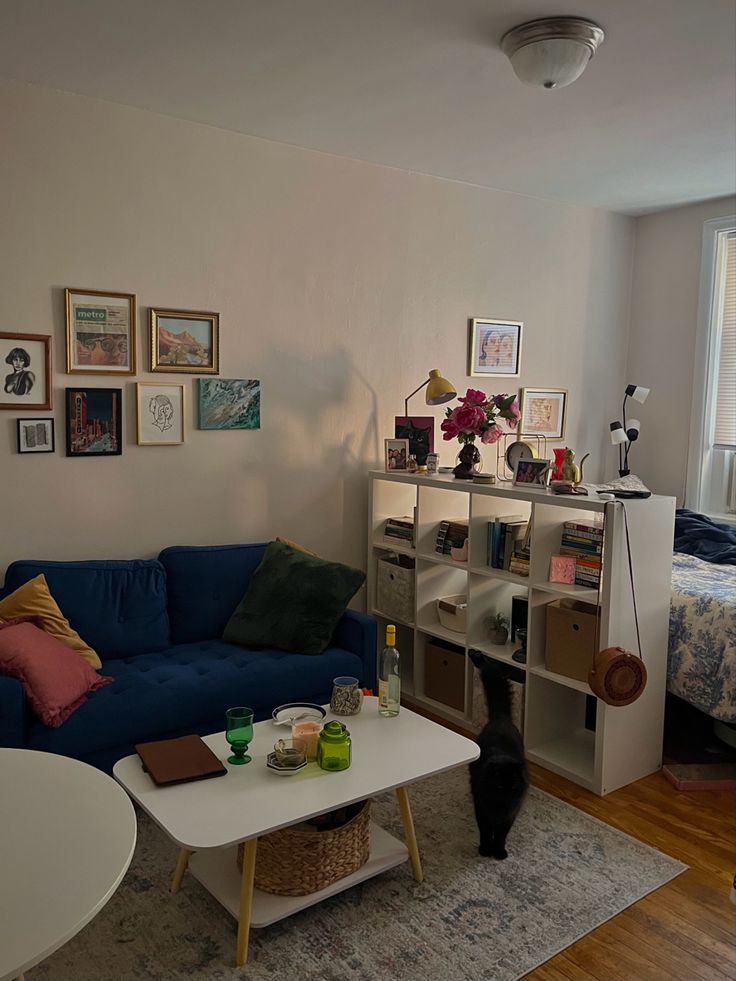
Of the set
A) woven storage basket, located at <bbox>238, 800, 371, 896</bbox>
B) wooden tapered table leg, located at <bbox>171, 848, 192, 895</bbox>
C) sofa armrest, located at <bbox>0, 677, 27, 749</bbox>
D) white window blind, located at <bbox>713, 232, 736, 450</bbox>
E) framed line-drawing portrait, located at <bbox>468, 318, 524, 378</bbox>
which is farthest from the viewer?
white window blind, located at <bbox>713, 232, 736, 450</bbox>

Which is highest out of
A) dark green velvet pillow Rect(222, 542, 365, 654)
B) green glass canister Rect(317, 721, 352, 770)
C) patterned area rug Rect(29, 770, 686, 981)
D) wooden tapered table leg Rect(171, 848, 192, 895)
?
dark green velvet pillow Rect(222, 542, 365, 654)

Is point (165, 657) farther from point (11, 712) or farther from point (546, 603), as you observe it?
point (546, 603)

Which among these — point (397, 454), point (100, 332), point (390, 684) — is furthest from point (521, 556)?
point (100, 332)

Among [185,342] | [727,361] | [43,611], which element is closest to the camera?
[43,611]

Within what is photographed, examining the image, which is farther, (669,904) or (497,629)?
(497,629)

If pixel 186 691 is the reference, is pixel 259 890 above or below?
below

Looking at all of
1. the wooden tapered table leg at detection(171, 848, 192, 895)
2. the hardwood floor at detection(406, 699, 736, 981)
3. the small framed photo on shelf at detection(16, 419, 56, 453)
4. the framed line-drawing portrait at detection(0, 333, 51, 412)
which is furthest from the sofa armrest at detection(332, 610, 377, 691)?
the framed line-drawing portrait at detection(0, 333, 51, 412)

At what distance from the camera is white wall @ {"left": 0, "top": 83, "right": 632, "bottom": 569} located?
10.5ft

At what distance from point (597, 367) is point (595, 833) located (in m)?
2.99

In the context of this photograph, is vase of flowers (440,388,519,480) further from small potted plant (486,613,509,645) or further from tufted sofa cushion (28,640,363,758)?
tufted sofa cushion (28,640,363,758)

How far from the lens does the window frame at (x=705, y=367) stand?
184 inches

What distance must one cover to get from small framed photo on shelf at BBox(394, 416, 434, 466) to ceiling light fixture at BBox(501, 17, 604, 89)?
1.77 meters

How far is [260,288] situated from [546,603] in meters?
1.88

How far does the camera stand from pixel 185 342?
3.56 meters
